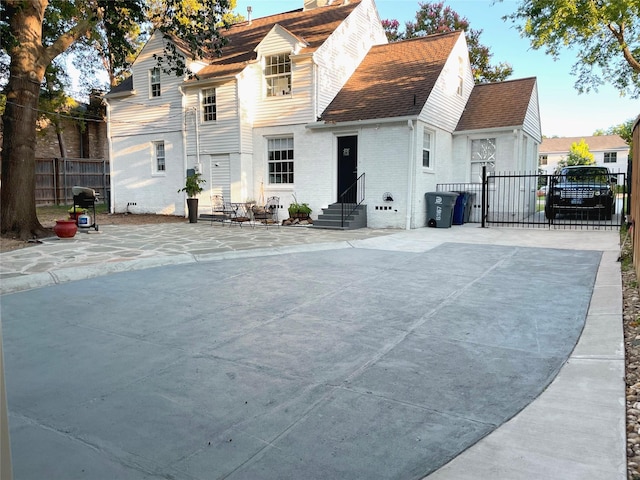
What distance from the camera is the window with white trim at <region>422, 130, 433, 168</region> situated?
1586cm

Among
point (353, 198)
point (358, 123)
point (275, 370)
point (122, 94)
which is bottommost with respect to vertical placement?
point (275, 370)

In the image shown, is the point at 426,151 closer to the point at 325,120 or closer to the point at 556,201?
the point at 325,120

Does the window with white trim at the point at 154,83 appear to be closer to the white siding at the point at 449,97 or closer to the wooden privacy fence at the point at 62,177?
the wooden privacy fence at the point at 62,177

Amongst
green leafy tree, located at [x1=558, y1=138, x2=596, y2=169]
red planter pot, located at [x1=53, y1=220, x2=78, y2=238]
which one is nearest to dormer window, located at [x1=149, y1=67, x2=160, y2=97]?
red planter pot, located at [x1=53, y1=220, x2=78, y2=238]

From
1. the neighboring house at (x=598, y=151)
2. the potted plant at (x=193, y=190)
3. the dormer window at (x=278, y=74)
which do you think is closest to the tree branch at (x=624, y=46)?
the dormer window at (x=278, y=74)

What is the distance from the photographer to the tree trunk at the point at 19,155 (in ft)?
37.3

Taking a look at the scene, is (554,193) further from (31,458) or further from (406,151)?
(31,458)

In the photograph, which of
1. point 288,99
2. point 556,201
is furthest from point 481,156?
point 288,99

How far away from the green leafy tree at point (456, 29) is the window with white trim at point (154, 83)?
16.8m

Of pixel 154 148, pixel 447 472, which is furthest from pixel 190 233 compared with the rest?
pixel 447 472

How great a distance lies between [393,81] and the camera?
17109 millimetres

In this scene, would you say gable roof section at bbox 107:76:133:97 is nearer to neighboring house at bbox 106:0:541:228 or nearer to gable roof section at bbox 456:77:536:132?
neighboring house at bbox 106:0:541:228

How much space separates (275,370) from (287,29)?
18.3 metres

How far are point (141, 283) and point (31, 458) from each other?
477cm
